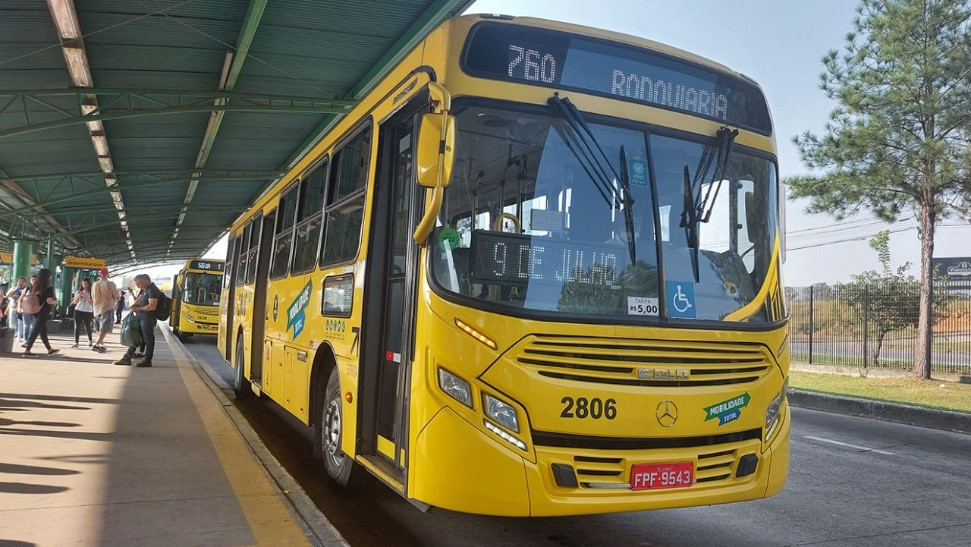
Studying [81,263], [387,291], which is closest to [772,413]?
[387,291]

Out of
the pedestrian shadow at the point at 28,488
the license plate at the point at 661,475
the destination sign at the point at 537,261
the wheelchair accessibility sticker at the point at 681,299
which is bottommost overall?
the pedestrian shadow at the point at 28,488

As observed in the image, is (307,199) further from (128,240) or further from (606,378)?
(128,240)

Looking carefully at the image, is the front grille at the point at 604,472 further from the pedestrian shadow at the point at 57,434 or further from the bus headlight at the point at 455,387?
the pedestrian shadow at the point at 57,434

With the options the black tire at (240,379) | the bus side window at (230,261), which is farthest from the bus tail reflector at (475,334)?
the bus side window at (230,261)

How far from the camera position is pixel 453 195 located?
13.1 feet

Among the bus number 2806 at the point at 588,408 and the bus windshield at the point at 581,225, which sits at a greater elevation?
the bus windshield at the point at 581,225

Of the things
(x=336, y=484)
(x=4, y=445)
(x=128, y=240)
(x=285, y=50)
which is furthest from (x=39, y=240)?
(x=336, y=484)

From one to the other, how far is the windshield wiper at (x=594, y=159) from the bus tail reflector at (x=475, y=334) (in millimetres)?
1002

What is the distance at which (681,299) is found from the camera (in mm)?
4160

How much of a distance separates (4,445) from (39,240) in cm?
2839

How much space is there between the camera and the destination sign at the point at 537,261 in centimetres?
392

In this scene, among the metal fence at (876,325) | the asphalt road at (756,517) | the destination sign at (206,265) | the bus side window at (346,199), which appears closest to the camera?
the asphalt road at (756,517)

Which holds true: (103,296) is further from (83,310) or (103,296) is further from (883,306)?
(883,306)

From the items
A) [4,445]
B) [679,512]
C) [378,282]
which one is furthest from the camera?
[4,445]
